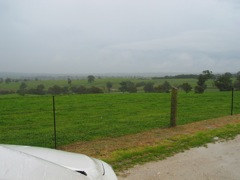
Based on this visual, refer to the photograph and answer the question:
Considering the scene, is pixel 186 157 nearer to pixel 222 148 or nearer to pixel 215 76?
pixel 222 148

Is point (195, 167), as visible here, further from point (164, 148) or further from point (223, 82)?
point (223, 82)

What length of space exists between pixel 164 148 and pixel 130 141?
1.12 metres

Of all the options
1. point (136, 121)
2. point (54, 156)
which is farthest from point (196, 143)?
point (54, 156)

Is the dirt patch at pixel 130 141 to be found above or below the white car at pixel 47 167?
below

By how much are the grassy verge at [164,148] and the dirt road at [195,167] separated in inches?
9.4

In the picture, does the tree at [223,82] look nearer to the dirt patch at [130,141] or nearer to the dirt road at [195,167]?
the dirt patch at [130,141]

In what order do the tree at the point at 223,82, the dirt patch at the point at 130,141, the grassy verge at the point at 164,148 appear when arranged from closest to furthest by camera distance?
1. the grassy verge at the point at 164,148
2. the dirt patch at the point at 130,141
3. the tree at the point at 223,82

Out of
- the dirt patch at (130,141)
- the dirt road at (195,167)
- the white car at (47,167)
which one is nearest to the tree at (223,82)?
the dirt patch at (130,141)

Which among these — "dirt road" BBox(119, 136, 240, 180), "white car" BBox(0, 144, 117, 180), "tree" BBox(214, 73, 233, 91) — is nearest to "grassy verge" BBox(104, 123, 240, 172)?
"dirt road" BBox(119, 136, 240, 180)

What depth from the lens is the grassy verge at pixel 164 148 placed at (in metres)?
5.56

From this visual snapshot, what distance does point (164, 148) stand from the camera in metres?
6.43

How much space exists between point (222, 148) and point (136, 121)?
397 cm

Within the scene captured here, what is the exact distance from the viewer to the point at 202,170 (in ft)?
16.5

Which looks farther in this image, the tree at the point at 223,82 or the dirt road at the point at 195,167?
the tree at the point at 223,82
